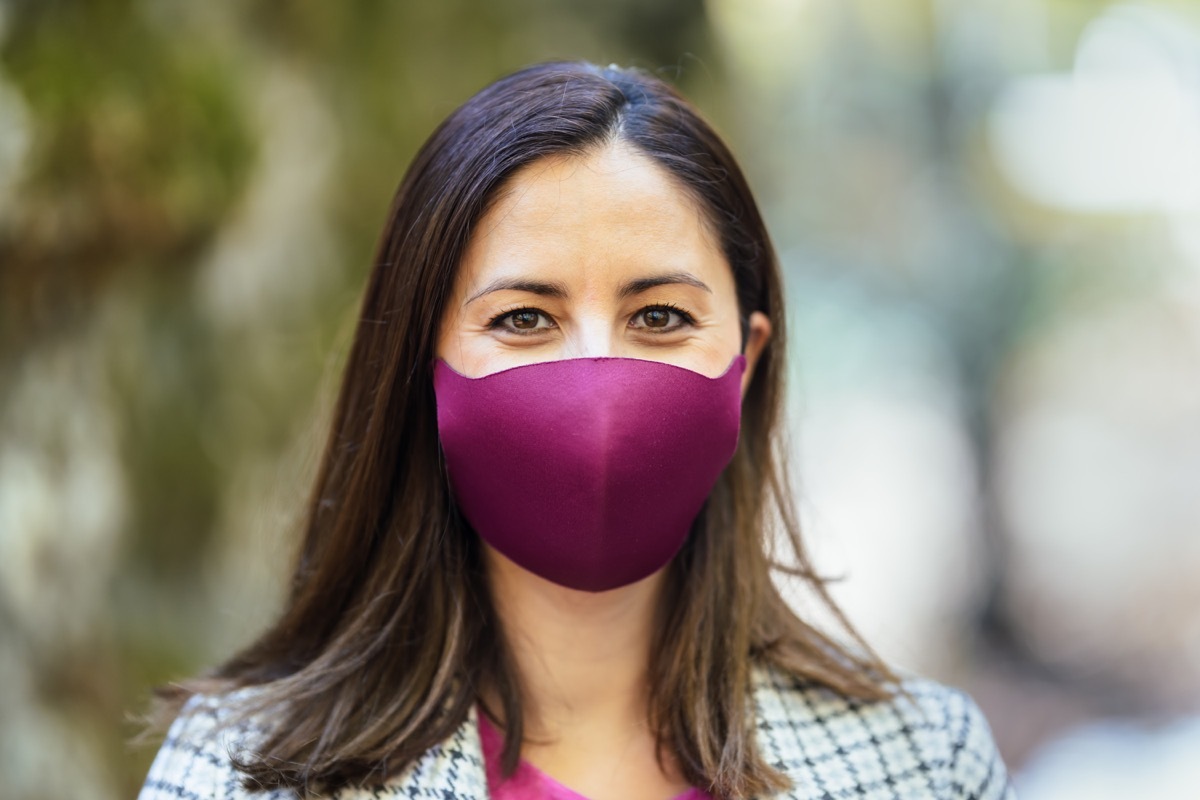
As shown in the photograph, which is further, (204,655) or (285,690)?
(204,655)

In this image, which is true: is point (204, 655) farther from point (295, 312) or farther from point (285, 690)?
A: point (285, 690)

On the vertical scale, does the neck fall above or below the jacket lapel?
above

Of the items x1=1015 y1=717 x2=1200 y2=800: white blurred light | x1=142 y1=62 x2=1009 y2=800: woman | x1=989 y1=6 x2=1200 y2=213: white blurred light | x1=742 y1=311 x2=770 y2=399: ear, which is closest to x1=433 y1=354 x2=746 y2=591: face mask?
x1=142 y1=62 x2=1009 y2=800: woman

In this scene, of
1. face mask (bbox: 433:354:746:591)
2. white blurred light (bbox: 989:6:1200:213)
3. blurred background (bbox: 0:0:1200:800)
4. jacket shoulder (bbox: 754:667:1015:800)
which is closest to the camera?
face mask (bbox: 433:354:746:591)

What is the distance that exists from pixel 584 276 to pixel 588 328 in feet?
0.25

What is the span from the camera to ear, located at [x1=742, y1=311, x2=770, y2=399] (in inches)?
78.7

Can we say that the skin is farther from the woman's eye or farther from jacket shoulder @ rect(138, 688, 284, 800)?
jacket shoulder @ rect(138, 688, 284, 800)


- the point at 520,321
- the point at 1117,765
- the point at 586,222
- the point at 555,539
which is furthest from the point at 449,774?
the point at 1117,765

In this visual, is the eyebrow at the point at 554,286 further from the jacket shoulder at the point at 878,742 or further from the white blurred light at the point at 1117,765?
the white blurred light at the point at 1117,765

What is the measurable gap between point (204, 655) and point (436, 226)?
2052mm

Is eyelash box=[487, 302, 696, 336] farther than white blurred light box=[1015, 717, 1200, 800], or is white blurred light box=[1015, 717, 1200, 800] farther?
white blurred light box=[1015, 717, 1200, 800]

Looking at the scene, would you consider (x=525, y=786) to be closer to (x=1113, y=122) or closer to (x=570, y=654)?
(x=570, y=654)

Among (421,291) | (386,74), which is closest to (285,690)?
(421,291)

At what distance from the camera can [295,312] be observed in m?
3.80
